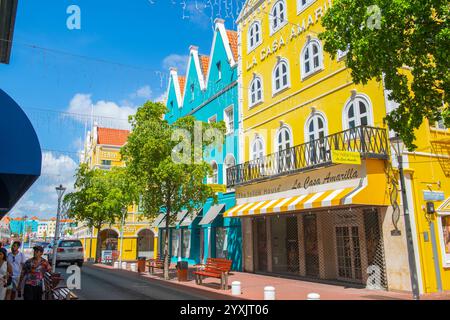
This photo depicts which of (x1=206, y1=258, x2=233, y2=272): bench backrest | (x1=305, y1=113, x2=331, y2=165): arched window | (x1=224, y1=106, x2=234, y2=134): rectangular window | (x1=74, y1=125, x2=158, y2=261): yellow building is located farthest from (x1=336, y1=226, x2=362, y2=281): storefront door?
(x1=74, y1=125, x2=158, y2=261): yellow building

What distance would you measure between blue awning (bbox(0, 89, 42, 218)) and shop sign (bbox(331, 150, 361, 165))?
28.3ft

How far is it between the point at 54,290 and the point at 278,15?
16185 mm

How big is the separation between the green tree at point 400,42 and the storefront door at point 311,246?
7.55 metres

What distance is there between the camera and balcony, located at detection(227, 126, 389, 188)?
13.5 m

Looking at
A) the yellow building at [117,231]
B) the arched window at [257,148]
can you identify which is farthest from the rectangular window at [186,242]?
the yellow building at [117,231]

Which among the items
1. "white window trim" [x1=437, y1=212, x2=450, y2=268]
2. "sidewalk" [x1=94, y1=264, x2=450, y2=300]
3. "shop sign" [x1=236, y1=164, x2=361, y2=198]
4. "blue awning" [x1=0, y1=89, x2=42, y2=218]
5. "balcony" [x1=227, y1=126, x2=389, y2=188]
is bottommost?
"sidewalk" [x1=94, y1=264, x2=450, y2=300]

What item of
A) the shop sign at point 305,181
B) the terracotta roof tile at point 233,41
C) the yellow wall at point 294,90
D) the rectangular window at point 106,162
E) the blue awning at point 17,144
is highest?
the terracotta roof tile at point 233,41

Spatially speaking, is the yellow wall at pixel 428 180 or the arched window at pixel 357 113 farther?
the arched window at pixel 357 113

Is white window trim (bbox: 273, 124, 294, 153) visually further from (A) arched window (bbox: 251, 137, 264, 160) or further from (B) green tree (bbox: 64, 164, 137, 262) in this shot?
(B) green tree (bbox: 64, 164, 137, 262)

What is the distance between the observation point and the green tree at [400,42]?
8664 mm

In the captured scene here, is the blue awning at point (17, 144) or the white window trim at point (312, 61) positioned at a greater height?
the white window trim at point (312, 61)

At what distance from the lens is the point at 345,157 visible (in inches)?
488

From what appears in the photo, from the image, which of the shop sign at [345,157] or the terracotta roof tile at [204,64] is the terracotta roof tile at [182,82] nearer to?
the terracotta roof tile at [204,64]
